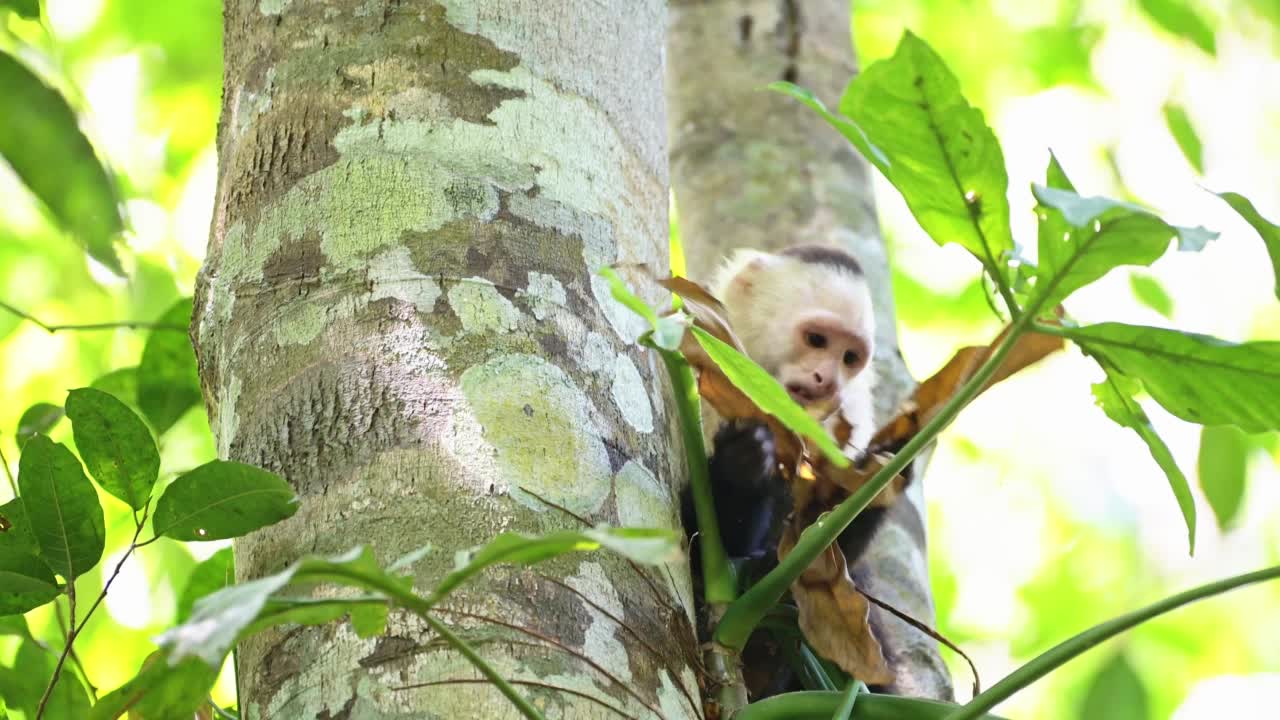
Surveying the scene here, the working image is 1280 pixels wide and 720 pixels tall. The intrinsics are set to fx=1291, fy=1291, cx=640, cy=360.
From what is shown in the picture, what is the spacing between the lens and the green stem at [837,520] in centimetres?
88

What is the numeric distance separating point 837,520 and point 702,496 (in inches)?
8.6

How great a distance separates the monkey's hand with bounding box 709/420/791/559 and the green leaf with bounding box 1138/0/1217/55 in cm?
162

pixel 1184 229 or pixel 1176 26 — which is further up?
pixel 1176 26

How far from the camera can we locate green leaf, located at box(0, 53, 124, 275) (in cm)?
135

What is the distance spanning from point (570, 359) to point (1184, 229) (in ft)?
1.63

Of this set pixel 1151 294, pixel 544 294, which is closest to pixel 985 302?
pixel 1151 294

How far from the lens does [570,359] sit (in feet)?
3.55

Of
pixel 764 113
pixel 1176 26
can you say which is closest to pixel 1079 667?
pixel 1176 26

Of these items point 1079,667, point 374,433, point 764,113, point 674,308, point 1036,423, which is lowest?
point 374,433

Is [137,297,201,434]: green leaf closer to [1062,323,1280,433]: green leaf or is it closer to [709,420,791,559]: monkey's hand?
[709,420,791,559]: monkey's hand

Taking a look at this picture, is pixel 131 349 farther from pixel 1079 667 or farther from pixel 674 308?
pixel 1079 667

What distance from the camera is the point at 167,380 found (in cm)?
159

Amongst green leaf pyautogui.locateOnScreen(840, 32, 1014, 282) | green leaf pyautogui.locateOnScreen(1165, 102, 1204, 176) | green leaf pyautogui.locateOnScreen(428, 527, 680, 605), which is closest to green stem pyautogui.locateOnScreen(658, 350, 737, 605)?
green leaf pyautogui.locateOnScreen(840, 32, 1014, 282)

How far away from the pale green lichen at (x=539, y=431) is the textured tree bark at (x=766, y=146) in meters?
1.09
